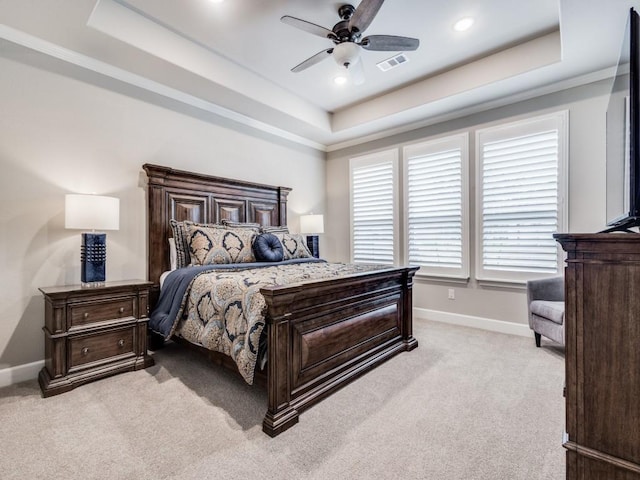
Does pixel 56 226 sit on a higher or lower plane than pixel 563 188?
lower

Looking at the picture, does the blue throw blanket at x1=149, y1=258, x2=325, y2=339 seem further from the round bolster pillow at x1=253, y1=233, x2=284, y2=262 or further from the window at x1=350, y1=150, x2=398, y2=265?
the window at x1=350, y1=150, x2=398, y2=265

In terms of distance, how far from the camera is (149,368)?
8.90ft

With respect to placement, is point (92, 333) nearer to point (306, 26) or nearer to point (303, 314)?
point (303, 314)

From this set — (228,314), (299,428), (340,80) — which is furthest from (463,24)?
(299,428)

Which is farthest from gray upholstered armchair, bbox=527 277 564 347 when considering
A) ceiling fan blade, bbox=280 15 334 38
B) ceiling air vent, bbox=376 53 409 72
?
ceiling fan blade, bbox=280 15 334 38

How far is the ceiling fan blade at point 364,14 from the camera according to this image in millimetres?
2111

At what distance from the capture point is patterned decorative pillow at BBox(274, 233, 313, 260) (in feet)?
12.3

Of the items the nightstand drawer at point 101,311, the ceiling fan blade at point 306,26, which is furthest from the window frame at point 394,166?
the nightstand drawer at point 101,311

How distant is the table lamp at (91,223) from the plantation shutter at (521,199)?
12.9ft

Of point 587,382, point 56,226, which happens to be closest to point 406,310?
point 587,382

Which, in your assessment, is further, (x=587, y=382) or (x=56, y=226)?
(x=56, y=226)

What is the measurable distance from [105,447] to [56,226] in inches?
77.9

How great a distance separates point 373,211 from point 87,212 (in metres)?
3.60

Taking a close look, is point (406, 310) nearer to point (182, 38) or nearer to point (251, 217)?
point (251, 217)
